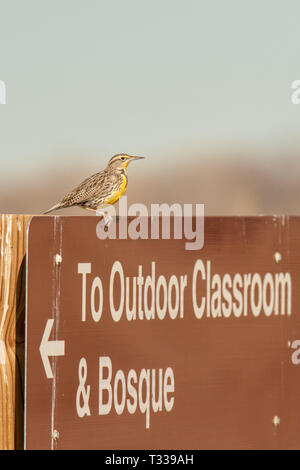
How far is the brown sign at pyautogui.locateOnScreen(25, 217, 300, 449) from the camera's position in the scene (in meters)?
3.36

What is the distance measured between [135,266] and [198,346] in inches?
16.8

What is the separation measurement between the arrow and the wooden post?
0.23 meters

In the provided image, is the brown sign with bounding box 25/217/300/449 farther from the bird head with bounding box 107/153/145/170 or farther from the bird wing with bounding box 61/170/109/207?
the bird head with bounding box 107/153/145/170

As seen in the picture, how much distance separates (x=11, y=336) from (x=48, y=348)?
0.24 metres

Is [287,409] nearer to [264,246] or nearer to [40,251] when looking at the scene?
[264,246]

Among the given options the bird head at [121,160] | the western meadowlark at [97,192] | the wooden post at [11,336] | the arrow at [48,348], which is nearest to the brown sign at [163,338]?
the arrow at [48,348]

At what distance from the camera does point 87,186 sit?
615cm

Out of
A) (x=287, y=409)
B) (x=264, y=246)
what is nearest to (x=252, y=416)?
(x=287, y=409)

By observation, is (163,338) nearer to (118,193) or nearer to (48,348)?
(48,348)

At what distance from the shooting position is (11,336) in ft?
11.5

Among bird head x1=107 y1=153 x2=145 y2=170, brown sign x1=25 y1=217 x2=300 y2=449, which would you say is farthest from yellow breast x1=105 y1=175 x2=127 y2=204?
brown sign x1=25 y1=217 x2=300 y2=449

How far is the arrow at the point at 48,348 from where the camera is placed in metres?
3.32

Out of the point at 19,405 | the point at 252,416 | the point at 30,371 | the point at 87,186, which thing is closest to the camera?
the point at 30,371

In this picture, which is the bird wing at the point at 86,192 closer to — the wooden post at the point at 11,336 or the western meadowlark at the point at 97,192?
the western meadowlark at the point at 97,192
